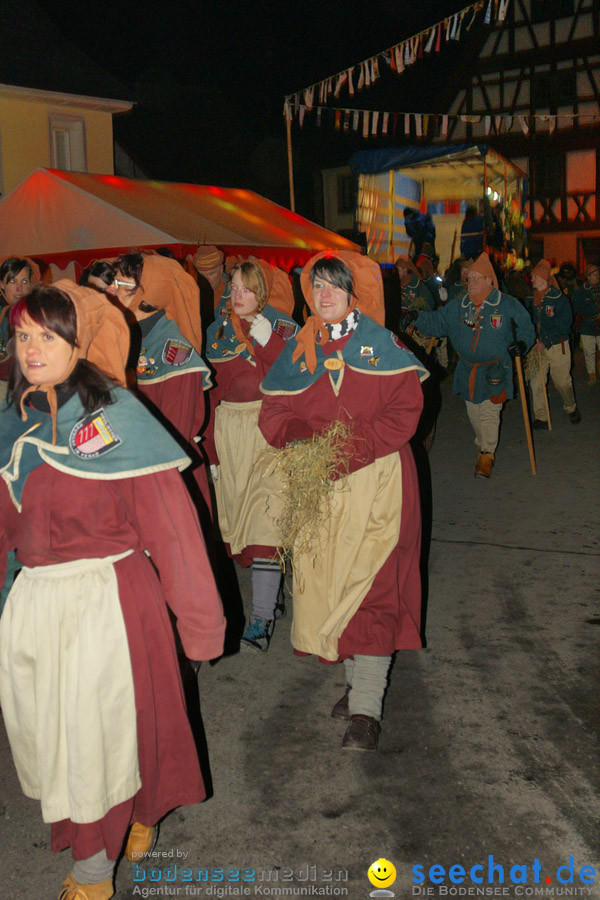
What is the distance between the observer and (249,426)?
534cm

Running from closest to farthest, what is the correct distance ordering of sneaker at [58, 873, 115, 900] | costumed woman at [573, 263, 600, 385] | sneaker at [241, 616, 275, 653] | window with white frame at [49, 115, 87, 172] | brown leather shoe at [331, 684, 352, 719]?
sneaker at [58, 873, 115, 900]
brown leather shoe at [331, 684, 352, 719]
sneaker at [241, 616, 275, 653]
costumed woman at [573, 263, 600, 385]
window with white frame at [49, 115, 87, 172]

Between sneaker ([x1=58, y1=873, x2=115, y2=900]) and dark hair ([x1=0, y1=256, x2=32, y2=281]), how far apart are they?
4.30 m

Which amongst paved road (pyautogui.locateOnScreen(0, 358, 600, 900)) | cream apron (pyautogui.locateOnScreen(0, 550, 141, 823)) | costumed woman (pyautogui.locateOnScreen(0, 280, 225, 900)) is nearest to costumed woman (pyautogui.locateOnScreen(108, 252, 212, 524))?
paved road (pyautogui.locateOnScreen(0, 358, 600, 900))

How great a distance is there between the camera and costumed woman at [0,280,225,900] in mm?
2385

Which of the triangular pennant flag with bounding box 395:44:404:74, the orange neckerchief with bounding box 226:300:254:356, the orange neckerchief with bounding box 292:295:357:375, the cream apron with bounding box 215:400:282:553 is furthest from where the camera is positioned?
the triangular pennant flag with bounding box 395:44:404:74

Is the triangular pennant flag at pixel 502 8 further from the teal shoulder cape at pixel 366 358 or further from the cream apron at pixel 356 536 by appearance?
the cream apron at pixel 356 536

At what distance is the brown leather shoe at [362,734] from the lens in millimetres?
3709

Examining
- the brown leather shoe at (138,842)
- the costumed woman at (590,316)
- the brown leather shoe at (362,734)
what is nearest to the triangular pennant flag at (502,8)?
the costumed woman at (590,316)

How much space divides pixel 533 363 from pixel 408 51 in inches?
228

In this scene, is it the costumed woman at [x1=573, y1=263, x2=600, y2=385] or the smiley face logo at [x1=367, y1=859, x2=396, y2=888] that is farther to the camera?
the costumed woman at [x1=573, y1=263, x2=600, y2=385]

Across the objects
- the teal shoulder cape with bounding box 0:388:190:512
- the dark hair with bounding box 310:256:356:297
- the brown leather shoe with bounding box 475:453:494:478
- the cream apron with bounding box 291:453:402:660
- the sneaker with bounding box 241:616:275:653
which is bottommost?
the sneaker with bounding box 241:616:275:653

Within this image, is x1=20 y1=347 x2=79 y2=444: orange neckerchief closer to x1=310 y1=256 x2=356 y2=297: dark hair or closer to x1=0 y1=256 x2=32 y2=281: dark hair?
x1=310 y1=256 x2=356 y2=297: dark hair

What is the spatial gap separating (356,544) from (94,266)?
2.20 meters

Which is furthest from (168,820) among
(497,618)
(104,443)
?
(497,618)
